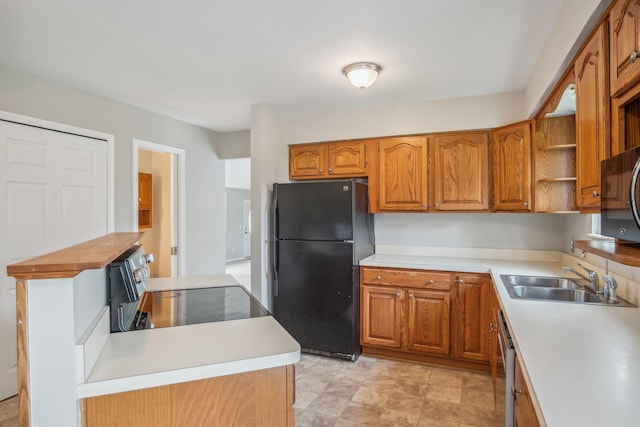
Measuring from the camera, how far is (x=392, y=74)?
2.70m

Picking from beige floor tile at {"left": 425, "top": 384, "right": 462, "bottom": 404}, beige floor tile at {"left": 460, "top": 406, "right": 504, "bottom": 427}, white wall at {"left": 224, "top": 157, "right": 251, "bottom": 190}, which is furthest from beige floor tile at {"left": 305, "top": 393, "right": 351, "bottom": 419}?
white wall at {"left": 224, "top": 157, "right": 251, "bottom": 190}

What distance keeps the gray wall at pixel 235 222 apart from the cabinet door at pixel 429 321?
7445 millimetres

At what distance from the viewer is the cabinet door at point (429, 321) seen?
2.98 m

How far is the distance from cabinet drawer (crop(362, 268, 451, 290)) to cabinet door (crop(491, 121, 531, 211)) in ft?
2.49

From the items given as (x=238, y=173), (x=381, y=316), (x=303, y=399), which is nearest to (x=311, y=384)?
(x=303, y=399)

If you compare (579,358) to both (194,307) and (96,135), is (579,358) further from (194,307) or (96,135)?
(96,135)

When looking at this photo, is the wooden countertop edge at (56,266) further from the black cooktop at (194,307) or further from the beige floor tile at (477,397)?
the beige floor tile at (477,397)

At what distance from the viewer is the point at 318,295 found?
3.22m

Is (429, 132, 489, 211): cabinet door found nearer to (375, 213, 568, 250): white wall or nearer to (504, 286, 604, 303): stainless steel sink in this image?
(375, 213, 568, 250): white wall

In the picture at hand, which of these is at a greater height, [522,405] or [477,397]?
[522,405]

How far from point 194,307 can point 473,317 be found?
2.24 metres

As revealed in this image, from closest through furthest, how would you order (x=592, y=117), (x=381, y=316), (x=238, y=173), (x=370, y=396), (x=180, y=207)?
(x=592, y=117) < (x=370, y=396) < (x=381, y=316) < (x=180, y=207) < (x=238, y=173)


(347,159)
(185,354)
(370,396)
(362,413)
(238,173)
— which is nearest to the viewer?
(185,354)

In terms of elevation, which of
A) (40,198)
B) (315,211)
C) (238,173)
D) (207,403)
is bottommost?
(207,403)
